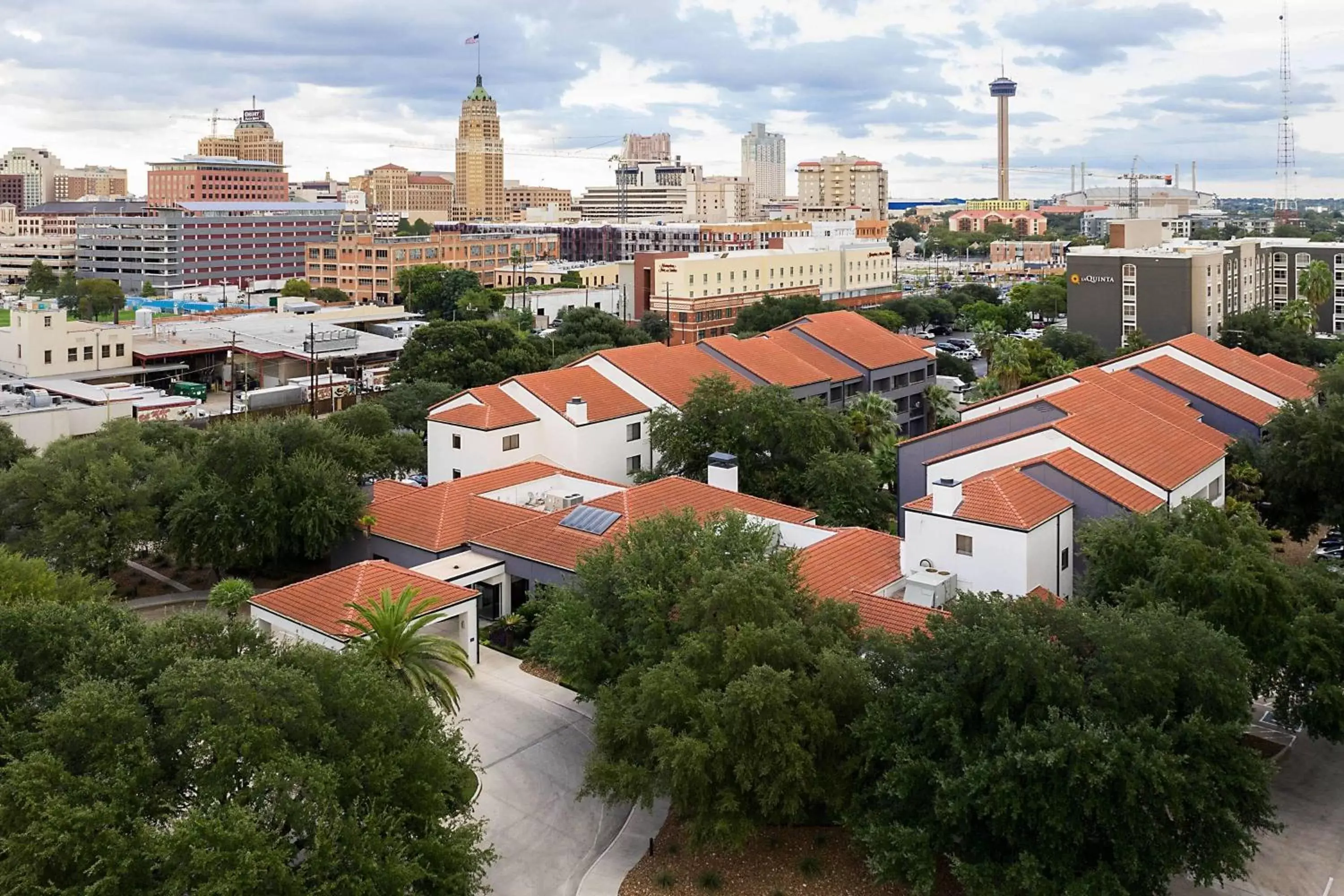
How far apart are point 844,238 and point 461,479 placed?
362 feet

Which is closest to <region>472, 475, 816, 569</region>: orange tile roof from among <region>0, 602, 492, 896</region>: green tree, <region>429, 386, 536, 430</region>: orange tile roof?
<region>429, 386, 536, 430</region>: orange tile roof

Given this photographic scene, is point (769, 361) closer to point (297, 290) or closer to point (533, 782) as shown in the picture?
point (533, 782)

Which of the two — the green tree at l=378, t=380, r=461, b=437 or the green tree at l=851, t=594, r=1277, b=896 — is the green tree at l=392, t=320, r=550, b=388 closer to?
the green tree at l=378, t=380, r=461, b=437

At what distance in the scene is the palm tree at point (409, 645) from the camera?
29.6 meters

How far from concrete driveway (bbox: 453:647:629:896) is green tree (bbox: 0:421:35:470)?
26.7 m

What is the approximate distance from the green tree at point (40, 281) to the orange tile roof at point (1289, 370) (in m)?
155

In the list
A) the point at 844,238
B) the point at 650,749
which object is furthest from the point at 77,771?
the point at 844,238

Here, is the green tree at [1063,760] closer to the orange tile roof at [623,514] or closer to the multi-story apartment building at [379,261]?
the orange tile roof at [623,514]

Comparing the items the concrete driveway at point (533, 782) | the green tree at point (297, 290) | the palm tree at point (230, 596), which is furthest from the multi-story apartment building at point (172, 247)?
the concrete driveway at point (533, 782)

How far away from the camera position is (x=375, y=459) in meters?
49.3

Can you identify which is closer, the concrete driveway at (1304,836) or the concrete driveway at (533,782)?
the concrete driveway at (1304,836)

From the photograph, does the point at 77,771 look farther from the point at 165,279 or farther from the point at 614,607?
the point at 165,279

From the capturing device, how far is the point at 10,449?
164 feet

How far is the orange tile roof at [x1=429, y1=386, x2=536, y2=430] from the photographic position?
166 feet
